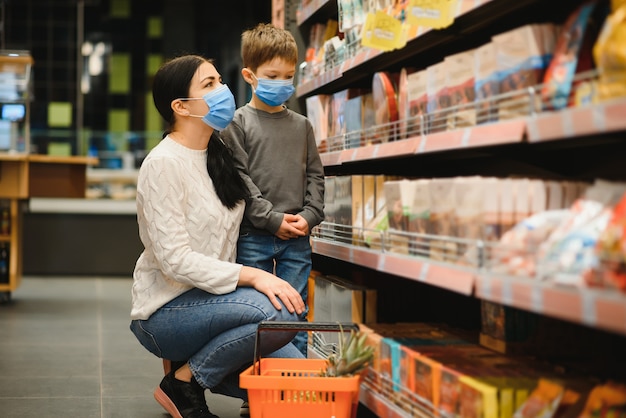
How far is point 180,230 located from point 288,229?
46 centimetres

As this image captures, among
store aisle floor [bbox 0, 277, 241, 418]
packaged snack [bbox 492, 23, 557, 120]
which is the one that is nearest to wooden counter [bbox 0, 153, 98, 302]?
store aisle floor [bbox 0, 277, 241, 418]

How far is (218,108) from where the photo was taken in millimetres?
Result: 2998

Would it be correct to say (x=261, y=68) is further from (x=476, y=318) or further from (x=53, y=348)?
(x=53, y=348)

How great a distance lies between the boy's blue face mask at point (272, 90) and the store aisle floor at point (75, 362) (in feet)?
4.12

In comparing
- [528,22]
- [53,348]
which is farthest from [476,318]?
[53,348]

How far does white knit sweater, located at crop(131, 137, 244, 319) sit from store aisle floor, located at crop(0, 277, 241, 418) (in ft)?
2.35

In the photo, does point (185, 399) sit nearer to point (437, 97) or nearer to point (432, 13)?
point (437, 97)

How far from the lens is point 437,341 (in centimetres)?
270

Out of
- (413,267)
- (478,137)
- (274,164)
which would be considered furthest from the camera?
(274,164)

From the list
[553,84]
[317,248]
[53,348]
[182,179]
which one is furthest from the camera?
[53,348]

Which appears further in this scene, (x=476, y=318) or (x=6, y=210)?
(x=6, y=210)

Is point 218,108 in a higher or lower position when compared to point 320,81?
lower

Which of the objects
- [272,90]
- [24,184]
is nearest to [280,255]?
[272,90]

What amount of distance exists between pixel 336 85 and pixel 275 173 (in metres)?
1.01
